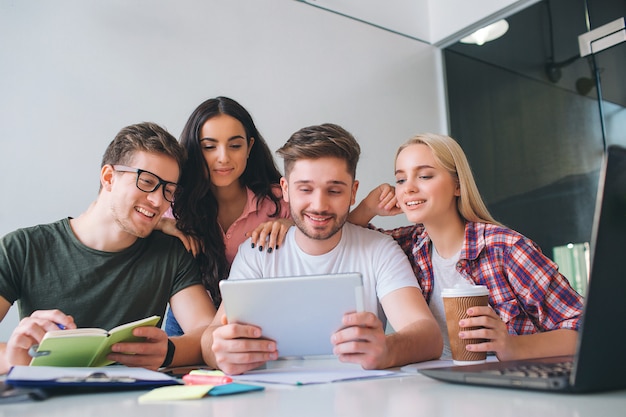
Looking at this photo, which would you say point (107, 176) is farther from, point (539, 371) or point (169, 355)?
point (539, 371)

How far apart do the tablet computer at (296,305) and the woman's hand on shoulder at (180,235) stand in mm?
926

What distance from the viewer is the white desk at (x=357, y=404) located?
0.67 metres

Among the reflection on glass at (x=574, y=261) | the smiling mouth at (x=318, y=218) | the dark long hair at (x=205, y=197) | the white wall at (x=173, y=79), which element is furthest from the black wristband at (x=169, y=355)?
the reflection on glass at (x=574, y=261)

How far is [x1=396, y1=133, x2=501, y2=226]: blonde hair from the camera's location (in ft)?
6.34

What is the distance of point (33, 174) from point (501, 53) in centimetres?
322

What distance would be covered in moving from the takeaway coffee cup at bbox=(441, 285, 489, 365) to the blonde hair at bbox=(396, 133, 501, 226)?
699mm

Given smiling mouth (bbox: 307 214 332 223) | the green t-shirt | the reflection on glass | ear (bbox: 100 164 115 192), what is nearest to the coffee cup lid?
smiling mouth (bbox: 307 214 332 223)

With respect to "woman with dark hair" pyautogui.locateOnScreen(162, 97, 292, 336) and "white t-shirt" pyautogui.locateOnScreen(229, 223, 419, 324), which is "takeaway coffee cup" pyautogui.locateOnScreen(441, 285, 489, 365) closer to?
"white t-shirt" pyautogui.locateOnScreen(229, 223, 419, 324)

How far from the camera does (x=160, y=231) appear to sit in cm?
213

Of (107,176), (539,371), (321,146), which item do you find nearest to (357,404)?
(539,371)

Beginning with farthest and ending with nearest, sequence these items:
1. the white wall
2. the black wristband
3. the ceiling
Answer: the ceiling, the white wall, the black wristband

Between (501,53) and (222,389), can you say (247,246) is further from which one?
(501,53)

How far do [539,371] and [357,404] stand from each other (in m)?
0.27

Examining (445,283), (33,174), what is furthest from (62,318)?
(33,174)
